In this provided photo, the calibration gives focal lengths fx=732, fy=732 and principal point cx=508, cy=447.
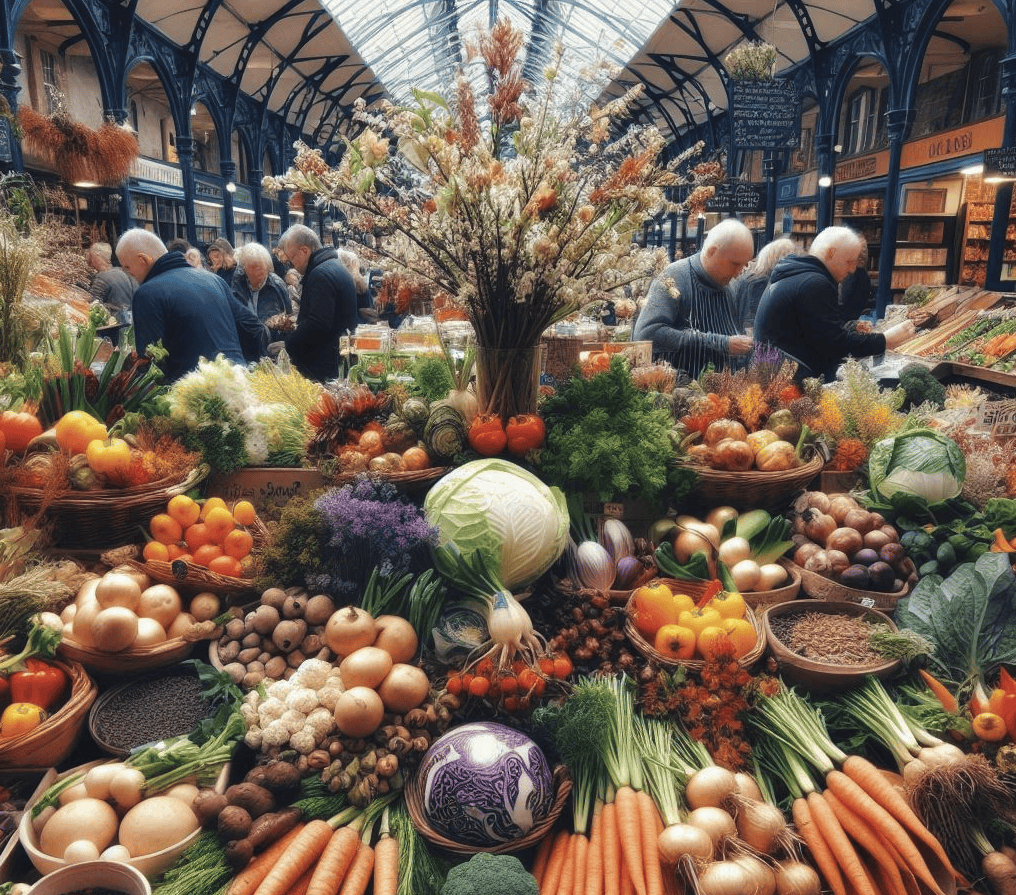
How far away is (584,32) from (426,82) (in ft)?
26.8

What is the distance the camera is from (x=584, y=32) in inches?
679

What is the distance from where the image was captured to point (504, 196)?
2068 mm

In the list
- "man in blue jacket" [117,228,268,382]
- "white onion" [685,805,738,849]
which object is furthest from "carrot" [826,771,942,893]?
"man in blue jacket" [117,228,268,382]

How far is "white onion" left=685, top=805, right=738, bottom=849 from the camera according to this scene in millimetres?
1602

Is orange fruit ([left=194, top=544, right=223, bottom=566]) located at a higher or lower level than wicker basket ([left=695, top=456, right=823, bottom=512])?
lower

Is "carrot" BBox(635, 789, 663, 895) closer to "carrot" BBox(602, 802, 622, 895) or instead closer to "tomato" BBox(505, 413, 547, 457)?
"carrot" BBox(602, 802, 622, 895)

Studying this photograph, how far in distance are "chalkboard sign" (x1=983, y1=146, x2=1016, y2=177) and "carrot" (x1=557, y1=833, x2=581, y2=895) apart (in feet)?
24.6

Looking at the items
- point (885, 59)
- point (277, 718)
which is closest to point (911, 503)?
point (277, 718)

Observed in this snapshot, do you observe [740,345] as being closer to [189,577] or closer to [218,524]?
[218,524]

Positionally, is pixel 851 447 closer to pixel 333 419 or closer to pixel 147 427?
pixel 333 419

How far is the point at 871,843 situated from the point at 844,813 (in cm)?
8

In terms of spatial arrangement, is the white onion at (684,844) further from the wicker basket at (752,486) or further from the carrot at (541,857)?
the wicker basket at (752,486)

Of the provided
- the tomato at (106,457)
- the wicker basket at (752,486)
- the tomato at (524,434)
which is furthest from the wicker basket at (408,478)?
the wicker basket at (752,486)

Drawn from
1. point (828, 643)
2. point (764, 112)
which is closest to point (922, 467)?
point (828, 643)
